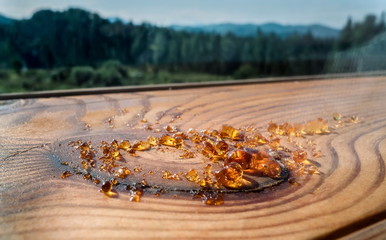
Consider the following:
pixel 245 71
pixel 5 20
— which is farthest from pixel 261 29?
pixel 5 20

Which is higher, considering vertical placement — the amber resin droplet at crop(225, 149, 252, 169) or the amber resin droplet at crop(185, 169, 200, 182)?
the amber resin droplet at crop(225, 149, 252, 169)

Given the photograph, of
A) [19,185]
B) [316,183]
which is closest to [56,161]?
[19,185]

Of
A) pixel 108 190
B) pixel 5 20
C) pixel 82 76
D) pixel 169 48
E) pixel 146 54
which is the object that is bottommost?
pixel 82 76

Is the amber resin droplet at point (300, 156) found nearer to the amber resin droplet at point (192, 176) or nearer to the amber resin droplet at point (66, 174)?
the amber resin droplet at point (192, 176)

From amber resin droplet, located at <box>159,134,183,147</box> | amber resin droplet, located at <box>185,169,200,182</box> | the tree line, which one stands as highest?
the tree line

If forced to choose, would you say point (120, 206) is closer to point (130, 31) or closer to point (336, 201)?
point (336, 201)

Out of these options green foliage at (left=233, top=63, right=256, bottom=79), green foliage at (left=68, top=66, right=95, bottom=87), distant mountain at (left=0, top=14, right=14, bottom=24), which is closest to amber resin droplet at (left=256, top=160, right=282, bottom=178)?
distant mountain at (left=0, top=14, right=14, bottom=24)

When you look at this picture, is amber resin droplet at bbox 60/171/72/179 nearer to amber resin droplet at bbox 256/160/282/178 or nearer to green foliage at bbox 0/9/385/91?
amber resin droplet at bbox 256/160/282/178

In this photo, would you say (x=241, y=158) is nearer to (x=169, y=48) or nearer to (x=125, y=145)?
(x=125, y=145)
